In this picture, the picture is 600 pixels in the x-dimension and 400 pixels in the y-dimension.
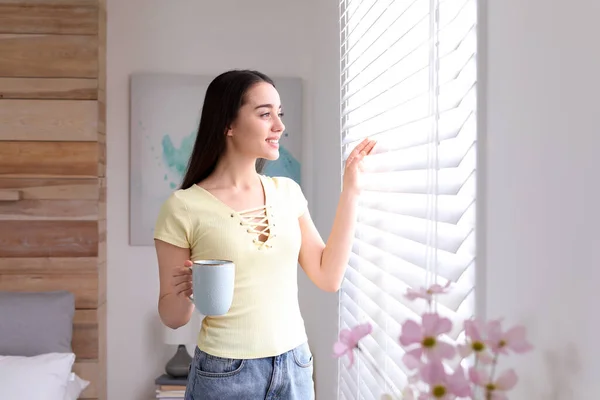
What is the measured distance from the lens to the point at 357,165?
1698mm

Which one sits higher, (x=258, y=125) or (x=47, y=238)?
(x=258, y=125)

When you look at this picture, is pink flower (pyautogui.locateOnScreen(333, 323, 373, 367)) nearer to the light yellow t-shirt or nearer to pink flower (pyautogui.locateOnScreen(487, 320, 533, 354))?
pink flower (pyautogui.locateOnScreen(487, 320, 533, 354))

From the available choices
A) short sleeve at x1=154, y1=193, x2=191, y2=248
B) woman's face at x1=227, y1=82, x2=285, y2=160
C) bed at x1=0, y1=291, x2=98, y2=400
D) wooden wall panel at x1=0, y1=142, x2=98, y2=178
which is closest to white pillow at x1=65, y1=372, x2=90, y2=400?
bed at x1=0, y1=291, x2=98, y2=400

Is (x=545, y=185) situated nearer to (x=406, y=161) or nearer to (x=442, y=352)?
(x=442, y=352)

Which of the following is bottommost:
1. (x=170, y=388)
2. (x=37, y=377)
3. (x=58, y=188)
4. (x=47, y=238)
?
(x=170, y=388)

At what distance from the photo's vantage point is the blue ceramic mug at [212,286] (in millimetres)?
1443

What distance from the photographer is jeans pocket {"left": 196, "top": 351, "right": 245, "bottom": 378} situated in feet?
5.58

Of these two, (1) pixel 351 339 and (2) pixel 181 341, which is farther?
(2) pixel 181 341

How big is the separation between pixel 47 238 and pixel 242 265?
1797 mm

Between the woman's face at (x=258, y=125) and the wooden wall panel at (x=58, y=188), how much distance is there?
1.59 meters

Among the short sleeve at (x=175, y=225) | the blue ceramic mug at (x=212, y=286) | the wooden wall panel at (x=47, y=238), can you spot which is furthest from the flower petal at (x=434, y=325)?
the wooden wall panel at (x=47, y=238)

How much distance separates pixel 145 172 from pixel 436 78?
7.64 feet

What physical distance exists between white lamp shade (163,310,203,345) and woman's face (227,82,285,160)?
1.48 meters

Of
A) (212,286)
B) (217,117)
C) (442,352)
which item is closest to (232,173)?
(217,117)
